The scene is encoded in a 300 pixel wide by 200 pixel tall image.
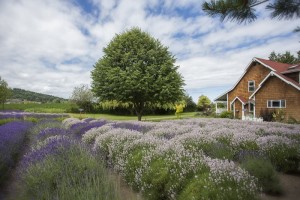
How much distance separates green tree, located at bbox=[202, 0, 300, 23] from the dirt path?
3482 millimetres

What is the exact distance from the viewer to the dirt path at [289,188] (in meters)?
4.68

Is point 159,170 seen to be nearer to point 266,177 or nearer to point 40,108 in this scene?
point 266,177

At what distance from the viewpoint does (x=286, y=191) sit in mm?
4977

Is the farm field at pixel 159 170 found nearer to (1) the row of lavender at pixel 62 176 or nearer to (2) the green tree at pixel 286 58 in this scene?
(1) the row of lavender at pixel 62 176

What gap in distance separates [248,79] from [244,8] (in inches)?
990

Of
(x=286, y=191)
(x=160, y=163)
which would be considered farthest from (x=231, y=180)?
(x=286, y=191)

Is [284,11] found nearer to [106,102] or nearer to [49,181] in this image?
[49,181]

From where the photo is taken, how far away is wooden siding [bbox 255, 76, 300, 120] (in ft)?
69.9

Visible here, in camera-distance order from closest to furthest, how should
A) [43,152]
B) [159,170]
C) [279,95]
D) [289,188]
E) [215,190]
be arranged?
[215,190]
[159,170]
[289,188]
[43,152]
[279,95]

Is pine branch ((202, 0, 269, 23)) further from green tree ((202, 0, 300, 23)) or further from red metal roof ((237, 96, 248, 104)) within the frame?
red metal roof ((237, 96, 248, 104))

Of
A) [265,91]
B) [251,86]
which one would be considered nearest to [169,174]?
[265,91]

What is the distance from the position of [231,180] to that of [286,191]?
2250mm

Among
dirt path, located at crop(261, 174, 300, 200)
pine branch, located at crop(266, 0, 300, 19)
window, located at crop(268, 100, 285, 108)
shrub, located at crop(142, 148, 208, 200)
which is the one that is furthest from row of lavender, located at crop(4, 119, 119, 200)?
window, located at crop(268, 100, 285, 108)

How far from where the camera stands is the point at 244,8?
179 inches
